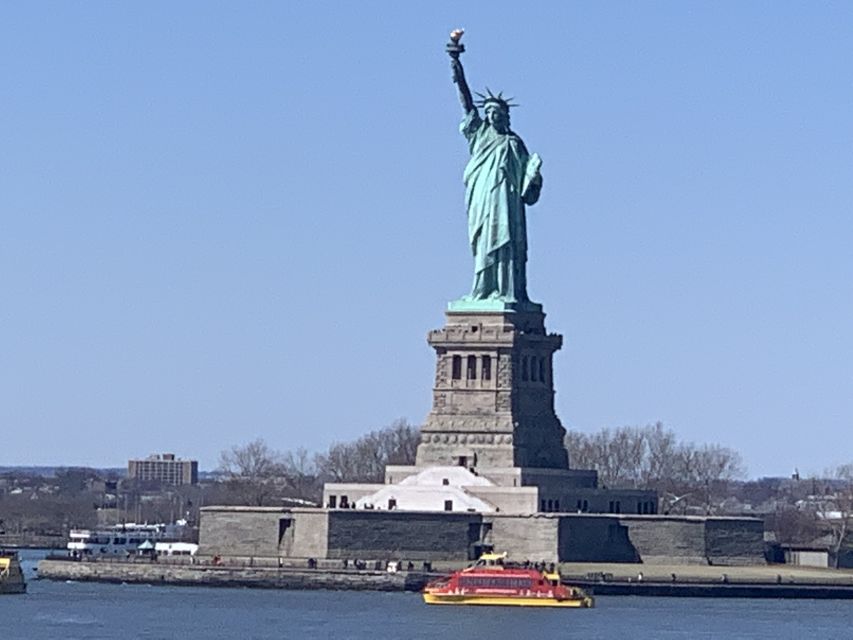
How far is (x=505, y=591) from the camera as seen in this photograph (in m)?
92.6

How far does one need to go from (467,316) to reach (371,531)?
26.3 ft

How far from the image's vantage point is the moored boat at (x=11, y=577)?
9581cm

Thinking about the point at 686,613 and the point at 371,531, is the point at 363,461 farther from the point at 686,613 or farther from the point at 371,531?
the point at 686,613

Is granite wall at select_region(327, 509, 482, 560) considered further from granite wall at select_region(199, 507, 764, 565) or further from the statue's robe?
the statue's robe

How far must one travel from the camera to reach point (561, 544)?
101m

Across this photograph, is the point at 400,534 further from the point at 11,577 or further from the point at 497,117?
the point at 497,117

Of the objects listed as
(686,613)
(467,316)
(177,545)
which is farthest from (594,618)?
(177,545)

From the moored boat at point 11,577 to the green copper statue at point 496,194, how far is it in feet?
55.4

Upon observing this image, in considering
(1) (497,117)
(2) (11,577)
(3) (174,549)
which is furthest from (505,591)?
(3) (174,549)

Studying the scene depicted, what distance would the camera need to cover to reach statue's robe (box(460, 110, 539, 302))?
106 m

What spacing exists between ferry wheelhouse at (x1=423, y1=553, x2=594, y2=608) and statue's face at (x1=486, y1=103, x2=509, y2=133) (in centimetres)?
1699

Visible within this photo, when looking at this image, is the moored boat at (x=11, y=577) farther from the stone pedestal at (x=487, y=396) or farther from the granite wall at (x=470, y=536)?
the stone pedestal at (x=487, y=396)

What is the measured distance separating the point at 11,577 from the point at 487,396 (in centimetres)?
1620

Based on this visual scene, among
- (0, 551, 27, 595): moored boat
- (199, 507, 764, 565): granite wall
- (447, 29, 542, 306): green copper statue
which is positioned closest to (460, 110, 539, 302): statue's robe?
(447, 29, 542, 306): green copper statue
